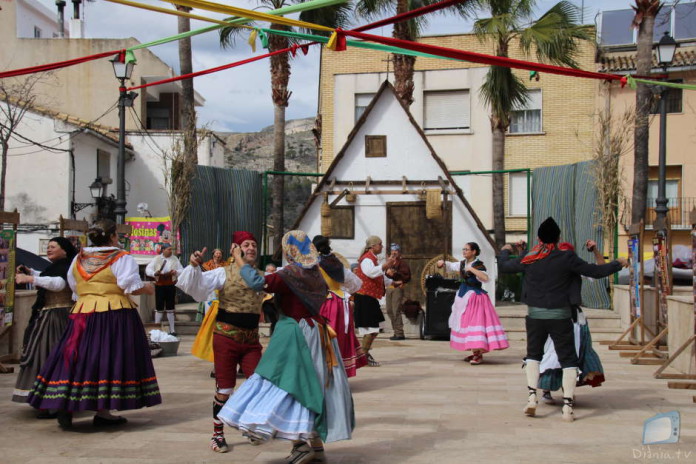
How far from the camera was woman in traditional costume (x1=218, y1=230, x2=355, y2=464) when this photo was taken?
5734 mm

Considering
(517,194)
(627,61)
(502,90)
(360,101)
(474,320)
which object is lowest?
(474,320)

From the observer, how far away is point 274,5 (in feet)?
70.6

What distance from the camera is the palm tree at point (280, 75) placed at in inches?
864

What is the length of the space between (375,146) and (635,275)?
7463mm

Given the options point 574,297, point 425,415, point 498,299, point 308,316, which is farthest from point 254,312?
point 498,299

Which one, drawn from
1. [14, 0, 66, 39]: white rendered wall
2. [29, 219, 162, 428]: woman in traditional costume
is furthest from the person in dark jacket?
[14, 0, 66, 39]: white rendered wall

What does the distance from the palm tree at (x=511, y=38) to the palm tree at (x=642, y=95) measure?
2.35 m

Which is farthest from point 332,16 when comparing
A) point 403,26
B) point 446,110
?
point 446,110

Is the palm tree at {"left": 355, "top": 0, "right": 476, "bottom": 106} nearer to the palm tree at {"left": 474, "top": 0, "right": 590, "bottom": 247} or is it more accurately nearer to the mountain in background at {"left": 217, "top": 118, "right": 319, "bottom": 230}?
the palm tree at {"left": 474, "top": 0, "right": 590, "bottom": 247}

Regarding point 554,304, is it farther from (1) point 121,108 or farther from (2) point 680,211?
(2) point 680,211

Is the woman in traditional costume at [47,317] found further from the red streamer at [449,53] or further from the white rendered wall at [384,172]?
the white rendered wall at [384,172]

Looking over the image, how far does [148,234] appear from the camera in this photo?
72.8 feet

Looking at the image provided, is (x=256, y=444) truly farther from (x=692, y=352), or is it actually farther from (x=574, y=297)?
(x=692, y=352)

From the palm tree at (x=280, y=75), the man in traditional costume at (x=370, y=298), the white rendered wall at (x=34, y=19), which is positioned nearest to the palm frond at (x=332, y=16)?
the palm tree at (x=280, y=75)
